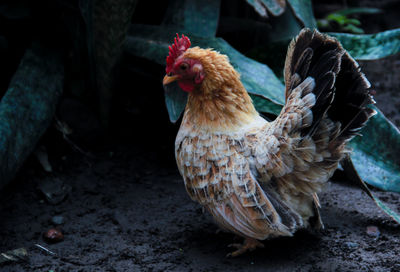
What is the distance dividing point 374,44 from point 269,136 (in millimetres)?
1296

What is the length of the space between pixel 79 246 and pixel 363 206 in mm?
1747

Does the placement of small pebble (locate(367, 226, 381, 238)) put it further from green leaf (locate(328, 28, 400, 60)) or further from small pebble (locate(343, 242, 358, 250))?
green leaf (locate(328, 28, 400, 60))

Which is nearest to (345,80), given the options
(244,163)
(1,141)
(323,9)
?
(244,163)

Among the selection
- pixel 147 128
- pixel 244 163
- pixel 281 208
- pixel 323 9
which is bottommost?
pixel 147 128

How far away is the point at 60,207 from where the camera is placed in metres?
2.97

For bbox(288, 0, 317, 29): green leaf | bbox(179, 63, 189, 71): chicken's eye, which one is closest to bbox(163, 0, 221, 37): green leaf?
bbox(288, 0, 317, 29): green leaf

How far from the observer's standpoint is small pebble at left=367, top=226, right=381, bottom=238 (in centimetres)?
255

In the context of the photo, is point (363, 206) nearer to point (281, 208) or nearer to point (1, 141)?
point (281, 208)

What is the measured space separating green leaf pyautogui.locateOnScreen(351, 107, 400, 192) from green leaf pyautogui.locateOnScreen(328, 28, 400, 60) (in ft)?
1.29

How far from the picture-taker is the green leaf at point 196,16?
122 inches

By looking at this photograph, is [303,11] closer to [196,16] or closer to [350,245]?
[196,16]

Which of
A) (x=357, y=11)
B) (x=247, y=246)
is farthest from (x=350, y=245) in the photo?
(x=357, y=11)

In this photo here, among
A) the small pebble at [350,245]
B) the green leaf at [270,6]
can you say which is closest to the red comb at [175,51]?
the green leaf at [270,6]

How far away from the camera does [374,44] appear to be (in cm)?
300
